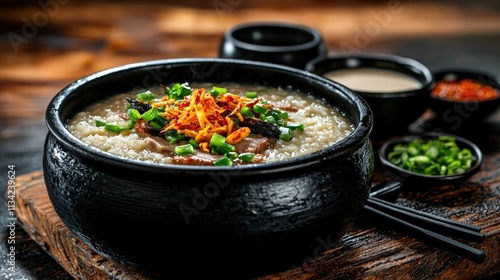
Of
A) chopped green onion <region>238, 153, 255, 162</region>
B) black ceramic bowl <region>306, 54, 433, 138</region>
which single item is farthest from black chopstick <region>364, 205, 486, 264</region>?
black ceramic bowl <region>306, 54, 433, 138</region>

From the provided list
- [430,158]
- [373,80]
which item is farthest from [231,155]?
[373,80]

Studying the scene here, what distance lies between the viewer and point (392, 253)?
8.90ft

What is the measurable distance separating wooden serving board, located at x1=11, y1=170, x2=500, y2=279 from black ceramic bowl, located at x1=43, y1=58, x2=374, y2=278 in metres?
0.14

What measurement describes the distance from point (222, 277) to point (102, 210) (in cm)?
47

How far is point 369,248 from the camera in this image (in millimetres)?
2742

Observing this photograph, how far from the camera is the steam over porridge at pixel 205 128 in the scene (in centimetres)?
245

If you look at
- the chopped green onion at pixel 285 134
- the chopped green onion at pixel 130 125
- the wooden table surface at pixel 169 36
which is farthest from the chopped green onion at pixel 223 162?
the wooden table surface at pixel 169 36

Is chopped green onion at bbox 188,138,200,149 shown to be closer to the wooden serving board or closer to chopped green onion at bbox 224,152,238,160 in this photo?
chopped green onion at bbox 224,152,238,160

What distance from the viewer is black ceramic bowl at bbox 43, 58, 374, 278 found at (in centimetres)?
216

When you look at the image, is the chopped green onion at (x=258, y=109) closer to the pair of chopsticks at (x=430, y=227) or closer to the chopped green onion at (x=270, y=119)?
the chopped green onion at (x=270, y=119)

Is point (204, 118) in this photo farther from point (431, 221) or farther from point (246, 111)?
point (431, 221)

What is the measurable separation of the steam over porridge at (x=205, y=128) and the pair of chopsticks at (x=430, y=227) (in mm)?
389

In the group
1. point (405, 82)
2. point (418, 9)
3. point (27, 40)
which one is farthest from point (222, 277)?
point (418, 9)

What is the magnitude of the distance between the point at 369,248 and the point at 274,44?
2246mm
